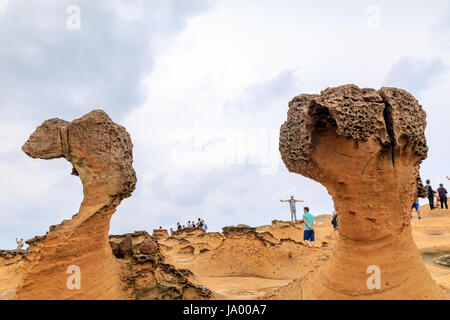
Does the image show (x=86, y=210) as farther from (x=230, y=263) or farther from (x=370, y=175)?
(x=230, y=263)

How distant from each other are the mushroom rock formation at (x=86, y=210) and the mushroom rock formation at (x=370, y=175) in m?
2.61

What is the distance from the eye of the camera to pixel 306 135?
9.99ft

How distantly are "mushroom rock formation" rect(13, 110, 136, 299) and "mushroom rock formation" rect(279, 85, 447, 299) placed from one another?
103 inches

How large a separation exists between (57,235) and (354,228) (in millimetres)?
3514

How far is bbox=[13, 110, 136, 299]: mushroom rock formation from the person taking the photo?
341 cm

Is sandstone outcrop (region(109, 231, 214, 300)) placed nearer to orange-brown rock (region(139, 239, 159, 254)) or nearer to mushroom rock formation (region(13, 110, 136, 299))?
mushroom rock formation (region(13, 110, 136, 299))

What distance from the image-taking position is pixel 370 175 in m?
2.91

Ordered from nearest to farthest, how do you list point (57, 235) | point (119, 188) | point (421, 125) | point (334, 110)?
point (334, 110), point (421, 125), point (57, 235), point (119, 188)

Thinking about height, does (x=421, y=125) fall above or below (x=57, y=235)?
above

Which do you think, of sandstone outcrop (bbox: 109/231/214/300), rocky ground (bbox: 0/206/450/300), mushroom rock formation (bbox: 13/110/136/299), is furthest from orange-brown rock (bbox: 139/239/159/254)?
mushroom rock formation (bbox: 13/110/136/299)

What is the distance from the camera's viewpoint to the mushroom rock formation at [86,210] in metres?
3.41

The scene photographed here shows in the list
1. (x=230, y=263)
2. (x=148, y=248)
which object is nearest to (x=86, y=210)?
(x=148, y=248)
